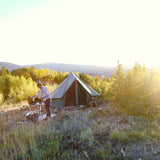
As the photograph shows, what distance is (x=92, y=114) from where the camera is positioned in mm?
6699

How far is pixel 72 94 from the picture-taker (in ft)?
30.7

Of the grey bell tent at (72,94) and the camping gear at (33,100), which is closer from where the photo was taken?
the camping gear at (33,100)

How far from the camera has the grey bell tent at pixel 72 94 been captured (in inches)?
361

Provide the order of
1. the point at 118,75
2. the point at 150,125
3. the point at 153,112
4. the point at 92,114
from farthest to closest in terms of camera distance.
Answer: the point at 118,75
the point at 92,114
the point at 153,112
the point at 150,125

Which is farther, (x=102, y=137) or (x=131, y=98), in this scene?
(x=131, y=98)

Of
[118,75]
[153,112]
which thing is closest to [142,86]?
[153,112]

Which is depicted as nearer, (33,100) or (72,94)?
(33,100)

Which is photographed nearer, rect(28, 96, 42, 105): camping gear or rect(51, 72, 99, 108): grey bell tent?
rect(28, 96, 42, 105): camping gear

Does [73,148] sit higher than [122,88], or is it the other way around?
[122,88]

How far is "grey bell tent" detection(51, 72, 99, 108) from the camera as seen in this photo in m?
9.16

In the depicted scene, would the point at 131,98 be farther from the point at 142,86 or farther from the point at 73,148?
the point at 73,148

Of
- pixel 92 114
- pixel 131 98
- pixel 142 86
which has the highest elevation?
pixel 142 86

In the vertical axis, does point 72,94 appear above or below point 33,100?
below

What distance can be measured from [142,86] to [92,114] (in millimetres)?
2382
